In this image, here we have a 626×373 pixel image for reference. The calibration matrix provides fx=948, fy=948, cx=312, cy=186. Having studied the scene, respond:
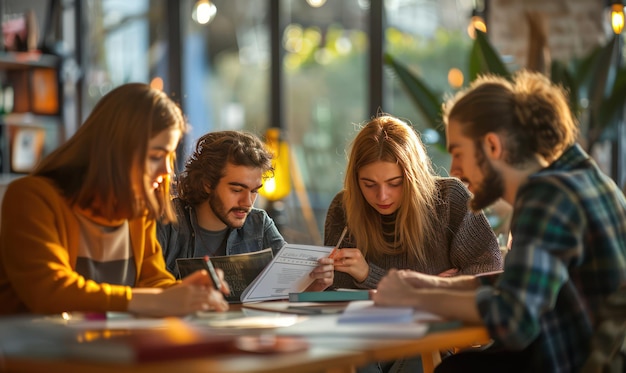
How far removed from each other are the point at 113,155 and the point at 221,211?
766 mm

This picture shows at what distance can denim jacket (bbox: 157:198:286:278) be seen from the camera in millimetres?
3006

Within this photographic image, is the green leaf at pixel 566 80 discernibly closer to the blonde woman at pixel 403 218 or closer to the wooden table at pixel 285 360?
the blonde woman at pixel 403 218

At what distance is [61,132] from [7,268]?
16.0 feet

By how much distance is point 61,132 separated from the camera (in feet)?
22.7

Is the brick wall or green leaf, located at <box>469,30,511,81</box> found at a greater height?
the brick wall

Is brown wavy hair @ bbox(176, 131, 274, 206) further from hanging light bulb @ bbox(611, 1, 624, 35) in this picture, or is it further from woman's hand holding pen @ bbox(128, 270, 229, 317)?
hanging light bulb @ bbox(611, 1, 624, 35)

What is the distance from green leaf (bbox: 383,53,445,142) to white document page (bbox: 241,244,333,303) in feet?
7.67

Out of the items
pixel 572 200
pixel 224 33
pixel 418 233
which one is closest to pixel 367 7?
pixel 224 33

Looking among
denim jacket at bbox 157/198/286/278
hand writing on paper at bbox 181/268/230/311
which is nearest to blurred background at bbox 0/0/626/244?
denim jacket at bbox 157/198/286/278

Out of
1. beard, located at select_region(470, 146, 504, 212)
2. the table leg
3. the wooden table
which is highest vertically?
beard, located at select_region(470, 146, 504, 212)

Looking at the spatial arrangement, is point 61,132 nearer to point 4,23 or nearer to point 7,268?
point 4,23

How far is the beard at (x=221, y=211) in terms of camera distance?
3.00 metres

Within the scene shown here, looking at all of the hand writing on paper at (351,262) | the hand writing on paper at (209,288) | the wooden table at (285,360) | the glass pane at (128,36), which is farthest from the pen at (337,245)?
the glass pane at (128,36)

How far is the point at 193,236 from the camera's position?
3.03 m
